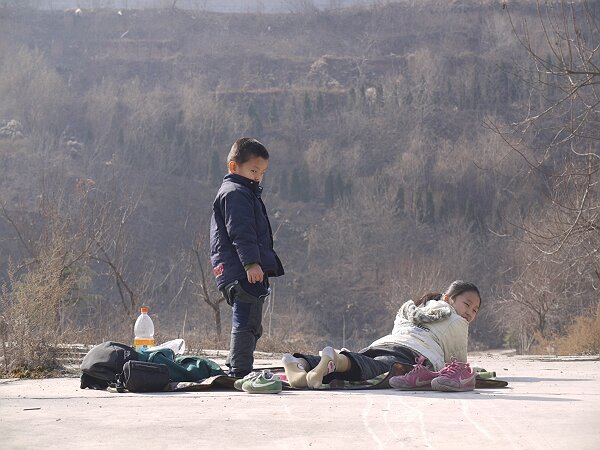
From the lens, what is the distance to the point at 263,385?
651 centimetres

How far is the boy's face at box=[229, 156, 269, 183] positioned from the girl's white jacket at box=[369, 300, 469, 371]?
140cm

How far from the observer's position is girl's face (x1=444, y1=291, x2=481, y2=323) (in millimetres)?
7848

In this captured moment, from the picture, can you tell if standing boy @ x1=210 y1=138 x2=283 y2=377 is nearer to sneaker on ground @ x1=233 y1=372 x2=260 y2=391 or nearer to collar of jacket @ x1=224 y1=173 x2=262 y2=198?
collar of jacket @ x1=224 y1=173 x2=262 y2=198

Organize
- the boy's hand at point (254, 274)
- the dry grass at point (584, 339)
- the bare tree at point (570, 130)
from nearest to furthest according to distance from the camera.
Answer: the boy's hand at point (254, 274), the bare tree at point (570, 130), the dry grass at point (584, 339)

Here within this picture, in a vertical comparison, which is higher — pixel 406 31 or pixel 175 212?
pixel 406 31

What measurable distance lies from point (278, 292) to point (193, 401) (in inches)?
2197

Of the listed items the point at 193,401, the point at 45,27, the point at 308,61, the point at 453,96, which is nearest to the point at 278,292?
the point at 453,96

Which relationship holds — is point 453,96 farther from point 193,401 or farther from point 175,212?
point 193,401

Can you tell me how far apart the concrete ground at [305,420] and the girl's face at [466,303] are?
1.07 m

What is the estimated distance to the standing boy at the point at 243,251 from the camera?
7.50 meters

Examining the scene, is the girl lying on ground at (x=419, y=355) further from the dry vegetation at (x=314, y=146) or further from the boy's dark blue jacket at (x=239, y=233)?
the dry vegetation at (x=314, y=146)

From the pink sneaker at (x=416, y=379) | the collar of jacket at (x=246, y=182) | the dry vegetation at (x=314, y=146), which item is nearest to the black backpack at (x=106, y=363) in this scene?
the collar of jacket at (x=246, y=182)

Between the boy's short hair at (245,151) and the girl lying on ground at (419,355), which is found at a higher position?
the boy's short hair at (245,151)

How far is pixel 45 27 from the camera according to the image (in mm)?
101312
